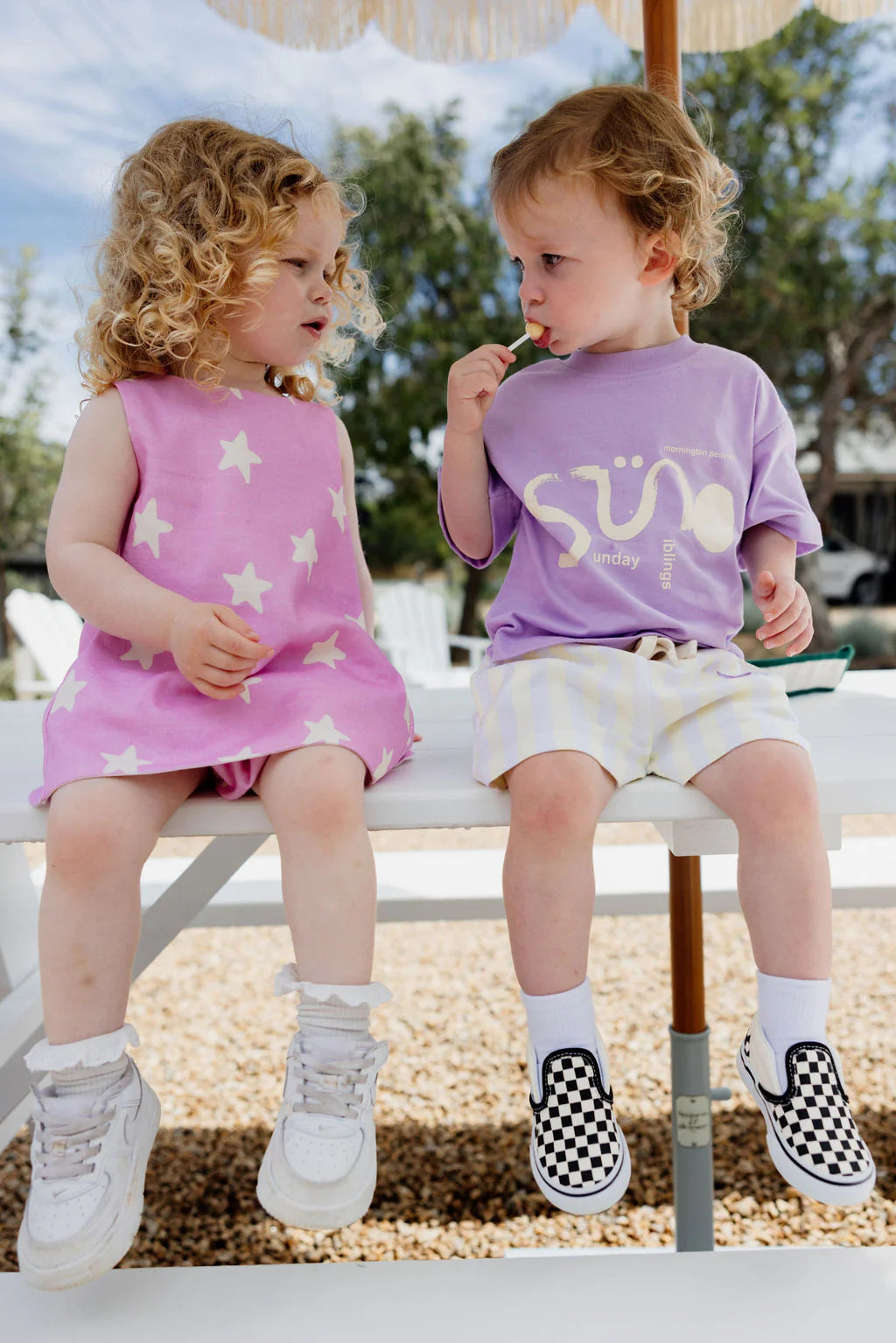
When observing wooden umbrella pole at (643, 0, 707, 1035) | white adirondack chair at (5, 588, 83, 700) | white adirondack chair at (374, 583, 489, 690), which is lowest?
white adirondack chair at (374, 583, 489, 690)

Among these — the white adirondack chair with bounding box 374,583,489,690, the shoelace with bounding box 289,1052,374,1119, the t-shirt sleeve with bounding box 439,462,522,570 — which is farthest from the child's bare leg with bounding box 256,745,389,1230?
the white adirondack chair with bounding box 374,583,489,690

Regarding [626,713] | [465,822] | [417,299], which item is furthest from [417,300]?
[465,822]

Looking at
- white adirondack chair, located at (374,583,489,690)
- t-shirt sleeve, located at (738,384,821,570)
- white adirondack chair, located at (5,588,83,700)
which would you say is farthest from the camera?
white adirondack chair, located at (374,583,489,690)

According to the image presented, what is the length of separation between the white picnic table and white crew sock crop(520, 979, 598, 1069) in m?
0.18

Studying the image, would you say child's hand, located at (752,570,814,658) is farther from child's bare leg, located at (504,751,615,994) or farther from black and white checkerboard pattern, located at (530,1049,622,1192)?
black and white checkerboard pattern, located at (530,1049,622,1192)

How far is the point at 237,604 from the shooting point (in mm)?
1301

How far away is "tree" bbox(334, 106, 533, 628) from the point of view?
859cm

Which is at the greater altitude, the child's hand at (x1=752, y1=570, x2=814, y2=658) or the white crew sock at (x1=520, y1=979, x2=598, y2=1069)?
the child's hand at (x1=752, y1=570, x2=814, y2=658)

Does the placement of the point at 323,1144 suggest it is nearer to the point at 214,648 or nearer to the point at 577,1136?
the point at 577,1136

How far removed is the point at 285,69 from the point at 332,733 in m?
8.48

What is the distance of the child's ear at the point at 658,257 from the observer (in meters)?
1.42

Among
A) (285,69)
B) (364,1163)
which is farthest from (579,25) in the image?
(364,1163)

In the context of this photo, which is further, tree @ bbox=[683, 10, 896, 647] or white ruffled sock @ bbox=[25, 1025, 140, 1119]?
tree @ bbox=[683, 10, 896, 647]

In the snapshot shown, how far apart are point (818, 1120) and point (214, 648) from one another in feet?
2.32
